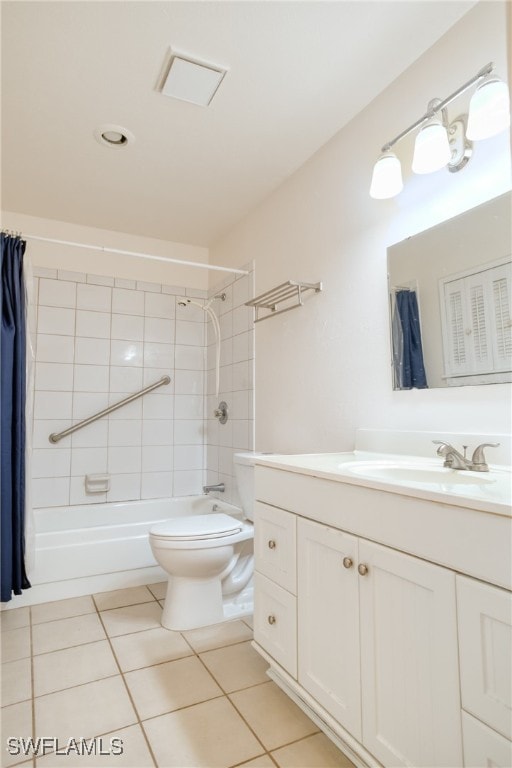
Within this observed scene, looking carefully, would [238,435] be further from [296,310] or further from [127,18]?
[127,18]

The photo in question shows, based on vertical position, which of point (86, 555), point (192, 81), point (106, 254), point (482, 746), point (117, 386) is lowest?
point (86, 555)

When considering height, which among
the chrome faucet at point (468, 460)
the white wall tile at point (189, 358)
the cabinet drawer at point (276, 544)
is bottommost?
the cabinet drawer at point (276, 544)

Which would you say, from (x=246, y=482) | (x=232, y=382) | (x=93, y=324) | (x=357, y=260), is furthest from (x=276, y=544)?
(x=93, y=324)

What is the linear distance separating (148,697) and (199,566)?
1.71 feet

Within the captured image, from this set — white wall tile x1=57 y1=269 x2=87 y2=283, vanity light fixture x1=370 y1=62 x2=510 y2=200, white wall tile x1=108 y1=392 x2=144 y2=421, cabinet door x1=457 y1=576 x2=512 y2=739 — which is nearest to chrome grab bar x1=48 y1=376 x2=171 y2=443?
white wall tile x1=108 y1=392 x2=144 y2=421

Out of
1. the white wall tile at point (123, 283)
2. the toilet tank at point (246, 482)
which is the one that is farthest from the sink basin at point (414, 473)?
the white wall tile at point (123, 283)

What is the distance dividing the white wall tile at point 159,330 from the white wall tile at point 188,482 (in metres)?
0.97

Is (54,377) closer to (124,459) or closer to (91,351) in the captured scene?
(91,351)

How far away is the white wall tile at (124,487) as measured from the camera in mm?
2809

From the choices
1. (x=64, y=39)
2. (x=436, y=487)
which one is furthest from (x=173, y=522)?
(x=64, y=39)

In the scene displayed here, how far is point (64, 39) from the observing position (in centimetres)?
144

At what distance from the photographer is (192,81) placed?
161cm

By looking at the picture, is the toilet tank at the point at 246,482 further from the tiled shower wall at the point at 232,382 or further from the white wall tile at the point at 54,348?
the white wall tile at the point at 54,348

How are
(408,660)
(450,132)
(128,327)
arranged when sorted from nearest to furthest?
(408,660), (450,132), (128,327)
